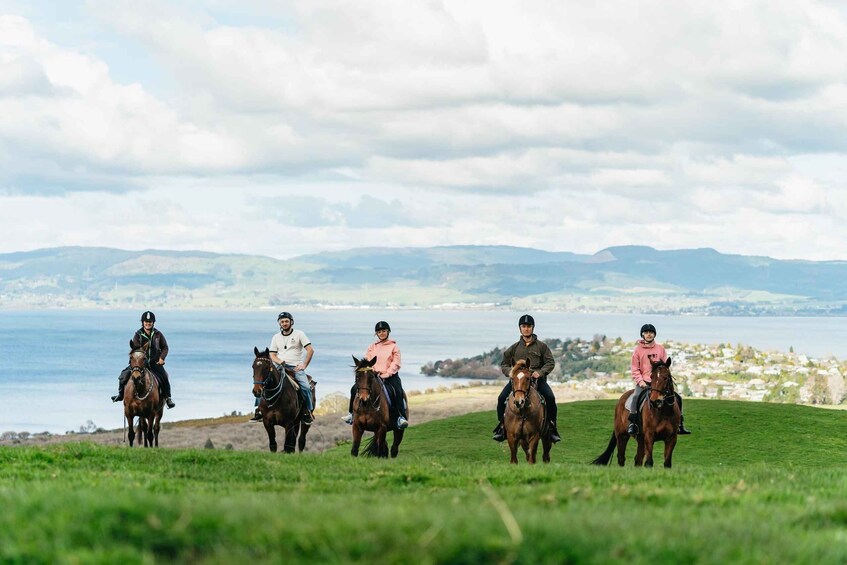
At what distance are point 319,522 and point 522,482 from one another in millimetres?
6819

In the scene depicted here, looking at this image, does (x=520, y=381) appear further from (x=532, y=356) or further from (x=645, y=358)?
(x=645, y=358)

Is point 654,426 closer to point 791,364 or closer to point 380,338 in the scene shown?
point 380,338

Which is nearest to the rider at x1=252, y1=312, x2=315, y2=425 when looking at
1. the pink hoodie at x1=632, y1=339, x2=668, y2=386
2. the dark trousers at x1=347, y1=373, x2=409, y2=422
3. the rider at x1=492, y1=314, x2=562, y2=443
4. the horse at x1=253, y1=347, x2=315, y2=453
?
the horse at x1=253, y1=347, x2=315, y2=453

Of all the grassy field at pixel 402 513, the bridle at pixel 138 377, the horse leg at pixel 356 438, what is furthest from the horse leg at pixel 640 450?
the bridle at pixel 138 377

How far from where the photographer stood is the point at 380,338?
2058cm

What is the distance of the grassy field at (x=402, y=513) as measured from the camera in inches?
239

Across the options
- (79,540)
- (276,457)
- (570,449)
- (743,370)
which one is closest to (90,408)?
(743,370)

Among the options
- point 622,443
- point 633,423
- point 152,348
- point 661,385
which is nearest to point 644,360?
point 661,385

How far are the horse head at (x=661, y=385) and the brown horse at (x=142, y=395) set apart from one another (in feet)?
38.2

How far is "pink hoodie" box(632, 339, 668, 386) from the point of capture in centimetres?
1938

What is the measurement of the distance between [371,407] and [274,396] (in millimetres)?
2526

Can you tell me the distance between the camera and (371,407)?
2012cm

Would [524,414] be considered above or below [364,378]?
below

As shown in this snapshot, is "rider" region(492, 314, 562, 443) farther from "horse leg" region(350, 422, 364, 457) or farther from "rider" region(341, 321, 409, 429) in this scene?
"horse leg" region(350, 422, 364, 457)
